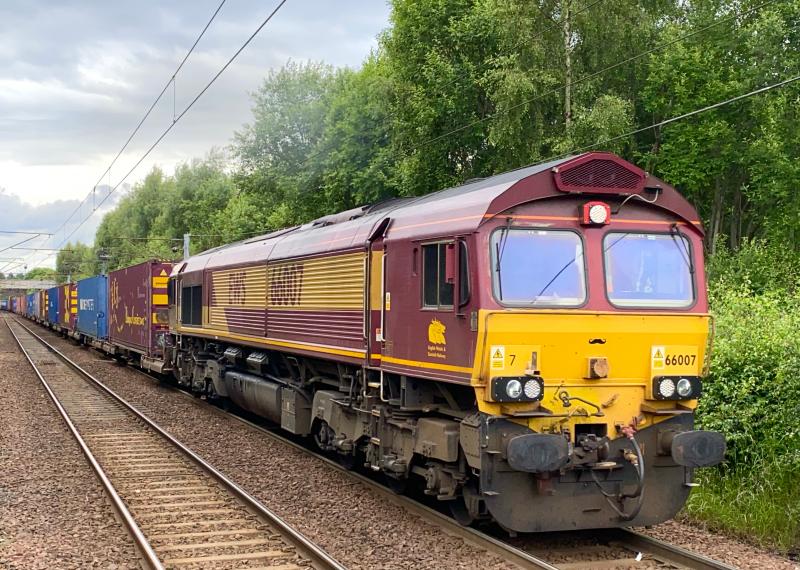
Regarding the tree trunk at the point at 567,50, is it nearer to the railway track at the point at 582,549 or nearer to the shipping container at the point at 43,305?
the railway track at the point at 582,549

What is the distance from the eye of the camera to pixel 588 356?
7.36 metres

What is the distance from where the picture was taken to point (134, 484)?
1030 centimetres

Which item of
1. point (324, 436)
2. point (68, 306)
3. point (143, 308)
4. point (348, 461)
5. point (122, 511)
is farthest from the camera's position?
point (68, 306)

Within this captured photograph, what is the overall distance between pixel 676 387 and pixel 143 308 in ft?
63.3

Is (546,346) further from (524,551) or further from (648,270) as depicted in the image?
(524,551)

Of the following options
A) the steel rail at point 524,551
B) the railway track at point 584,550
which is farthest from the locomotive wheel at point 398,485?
the railway track at point 584,550

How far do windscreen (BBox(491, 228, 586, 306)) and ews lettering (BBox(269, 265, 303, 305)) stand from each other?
16.5 feet

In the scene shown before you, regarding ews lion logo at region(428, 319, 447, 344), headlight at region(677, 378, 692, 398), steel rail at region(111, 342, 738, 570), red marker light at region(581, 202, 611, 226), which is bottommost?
steel rail at region(111, 342, 738, 570)

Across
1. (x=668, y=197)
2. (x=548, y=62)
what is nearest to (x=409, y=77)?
(x=548, y=62)

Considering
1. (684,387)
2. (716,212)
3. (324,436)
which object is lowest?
(324,436)

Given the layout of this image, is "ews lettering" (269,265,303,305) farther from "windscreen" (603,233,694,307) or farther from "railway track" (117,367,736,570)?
"windscreen" (603,233,694,307)

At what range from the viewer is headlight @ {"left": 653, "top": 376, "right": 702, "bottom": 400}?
24.6 feet

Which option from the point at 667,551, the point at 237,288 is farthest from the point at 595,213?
the point at 237,288

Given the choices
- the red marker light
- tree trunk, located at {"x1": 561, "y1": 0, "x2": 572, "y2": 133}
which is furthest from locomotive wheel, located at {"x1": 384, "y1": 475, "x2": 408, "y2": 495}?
tree trunk, located at {"x1": 561, "y1": 0, "x2": 572, "y2": 133}
